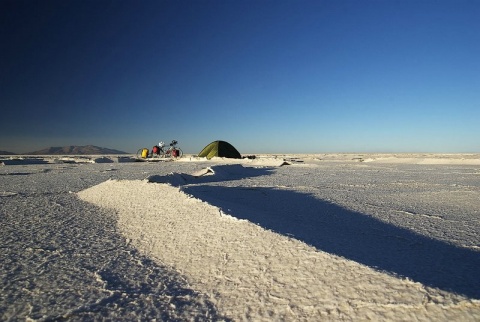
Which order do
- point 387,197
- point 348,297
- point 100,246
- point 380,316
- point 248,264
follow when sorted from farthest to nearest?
point 387,197, point 100,246, point 248,264, point 348,297, point 380,316

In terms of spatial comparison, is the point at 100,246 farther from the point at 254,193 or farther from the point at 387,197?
the point at 387,197

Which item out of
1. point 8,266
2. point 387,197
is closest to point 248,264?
point 8,266

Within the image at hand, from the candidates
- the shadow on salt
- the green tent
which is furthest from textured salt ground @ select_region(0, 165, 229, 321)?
the green tent

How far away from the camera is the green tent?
1775cm

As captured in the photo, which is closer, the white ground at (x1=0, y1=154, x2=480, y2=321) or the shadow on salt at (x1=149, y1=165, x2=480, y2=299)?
the white ground at (x1=0, y1=154, x2=480, y2=321)

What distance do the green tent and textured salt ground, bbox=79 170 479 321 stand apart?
51.4ft

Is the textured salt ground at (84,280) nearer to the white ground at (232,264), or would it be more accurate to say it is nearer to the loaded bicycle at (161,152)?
the white ground at (232,264)

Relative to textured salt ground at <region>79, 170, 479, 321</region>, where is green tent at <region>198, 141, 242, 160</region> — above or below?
above

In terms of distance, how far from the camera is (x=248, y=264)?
137 cm

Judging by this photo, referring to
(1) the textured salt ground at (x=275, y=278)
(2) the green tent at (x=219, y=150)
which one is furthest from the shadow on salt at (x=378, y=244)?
(2) the green tent at (x=219, y=150)

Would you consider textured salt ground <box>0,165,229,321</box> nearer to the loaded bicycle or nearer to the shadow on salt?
the shadow on salt

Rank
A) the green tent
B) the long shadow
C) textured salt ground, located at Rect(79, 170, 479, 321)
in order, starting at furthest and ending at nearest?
the green tent, the long shadow, textured salt ground, located at Rect(79, 170, 479, 321)

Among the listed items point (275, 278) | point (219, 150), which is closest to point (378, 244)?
point (275, 278)

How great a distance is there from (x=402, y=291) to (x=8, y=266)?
172cm
